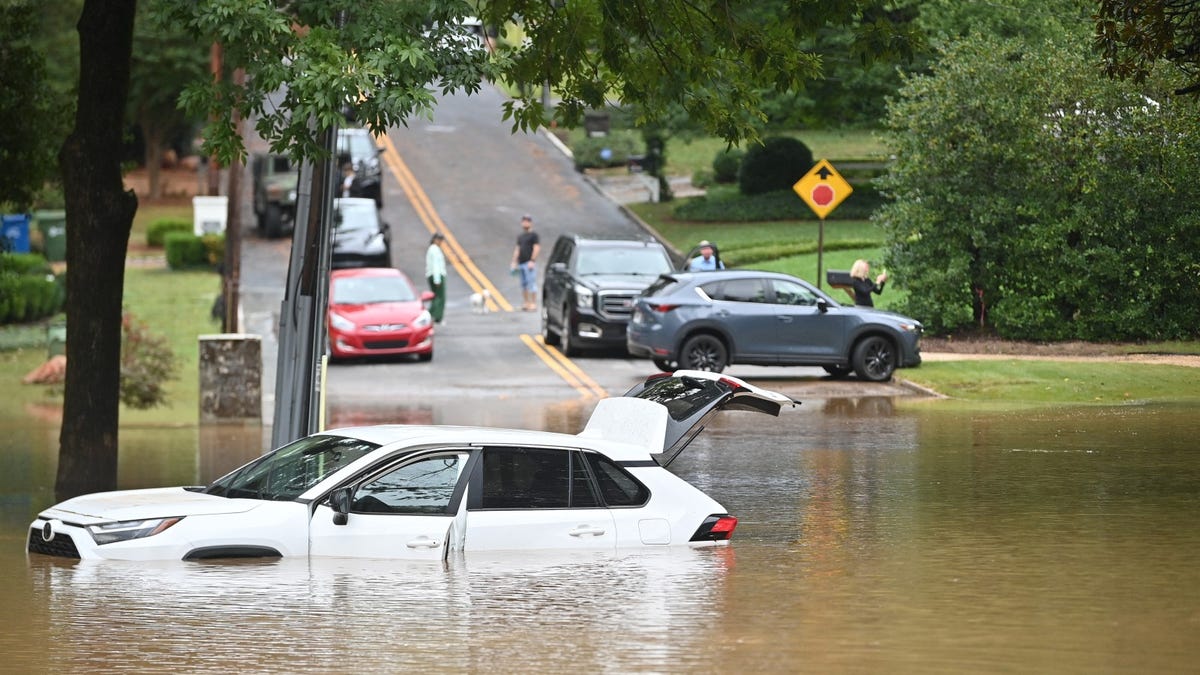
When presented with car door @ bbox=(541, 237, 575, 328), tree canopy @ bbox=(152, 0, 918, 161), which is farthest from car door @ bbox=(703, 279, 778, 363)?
tree canopy @ bbox=(152, 0, 918, 161)

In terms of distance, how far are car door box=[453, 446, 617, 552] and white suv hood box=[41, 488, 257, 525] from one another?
1483 millimetres

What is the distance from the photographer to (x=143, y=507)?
11.3 m

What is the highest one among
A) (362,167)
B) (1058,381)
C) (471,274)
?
(362,167)

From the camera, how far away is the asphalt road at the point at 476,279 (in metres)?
24.6

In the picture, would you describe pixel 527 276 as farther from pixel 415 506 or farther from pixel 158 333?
pixel 415 506

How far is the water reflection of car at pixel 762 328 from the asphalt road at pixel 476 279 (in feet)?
1.69

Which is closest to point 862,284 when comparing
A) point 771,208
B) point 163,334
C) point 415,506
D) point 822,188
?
point 822,188

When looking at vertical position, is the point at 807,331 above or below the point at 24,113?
below

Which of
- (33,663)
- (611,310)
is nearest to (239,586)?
(33,663)

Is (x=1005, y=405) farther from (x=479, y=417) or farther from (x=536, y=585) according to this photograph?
(x=536, y=585)

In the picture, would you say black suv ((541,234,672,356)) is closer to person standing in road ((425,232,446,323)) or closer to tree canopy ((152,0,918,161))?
person standing in road ((425,232,446,323))

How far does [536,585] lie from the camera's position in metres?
11.0

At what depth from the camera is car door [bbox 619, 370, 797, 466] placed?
1216 centimetres

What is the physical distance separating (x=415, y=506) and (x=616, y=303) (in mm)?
16946
